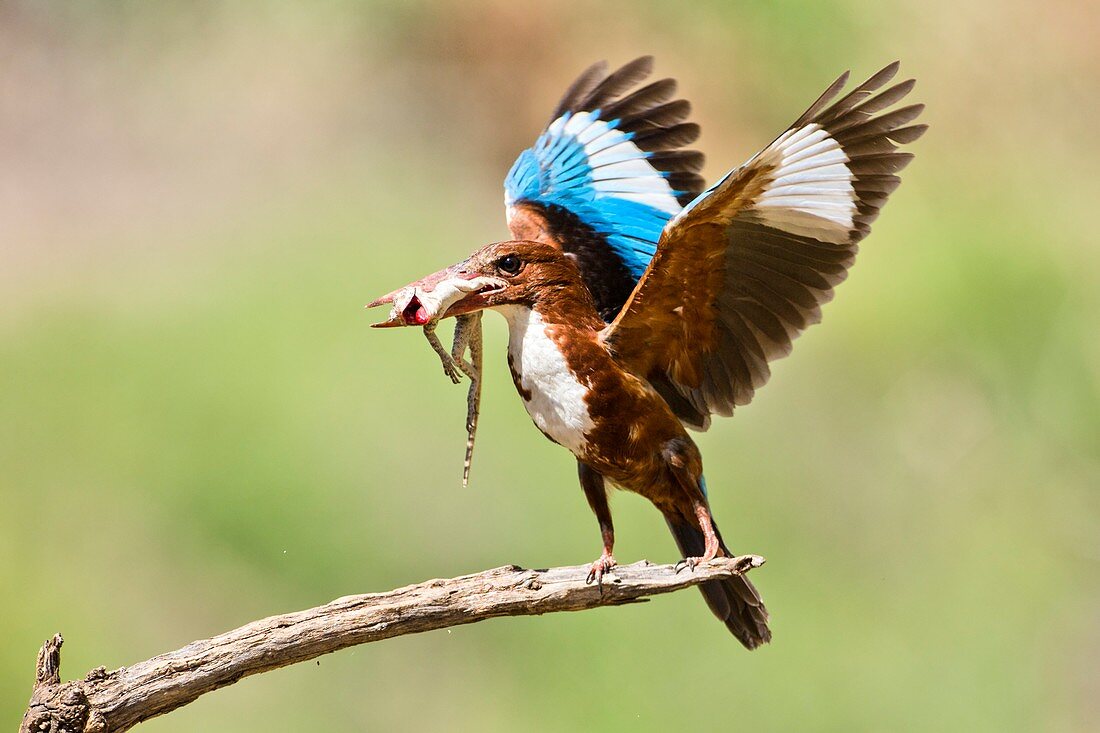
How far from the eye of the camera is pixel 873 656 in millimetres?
6516

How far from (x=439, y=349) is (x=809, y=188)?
1.01 metres

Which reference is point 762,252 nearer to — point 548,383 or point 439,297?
point 548,383

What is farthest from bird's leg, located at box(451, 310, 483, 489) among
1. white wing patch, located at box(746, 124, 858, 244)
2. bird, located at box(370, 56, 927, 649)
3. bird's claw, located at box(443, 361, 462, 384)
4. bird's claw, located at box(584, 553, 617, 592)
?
white wing patch, located at box(746, 124, 858, 244)

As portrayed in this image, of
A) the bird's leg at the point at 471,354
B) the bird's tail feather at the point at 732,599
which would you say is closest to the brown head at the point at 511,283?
the bird's leg at the point at 471,354

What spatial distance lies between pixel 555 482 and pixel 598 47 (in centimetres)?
347

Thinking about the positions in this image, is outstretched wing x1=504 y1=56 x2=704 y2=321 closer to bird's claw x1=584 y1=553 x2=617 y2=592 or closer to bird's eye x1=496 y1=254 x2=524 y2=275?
bird's eye x1=496 y1=254 x2=524 y2=275

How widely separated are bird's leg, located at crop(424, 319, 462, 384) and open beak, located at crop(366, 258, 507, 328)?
0.12 feet

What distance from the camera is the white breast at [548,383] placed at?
3498 millimetres

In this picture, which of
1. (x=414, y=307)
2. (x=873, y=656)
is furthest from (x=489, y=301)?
(x=873, y=656)

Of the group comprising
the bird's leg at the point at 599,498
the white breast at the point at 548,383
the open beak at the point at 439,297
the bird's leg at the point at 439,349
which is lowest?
the bird's leg at the point at 599,498

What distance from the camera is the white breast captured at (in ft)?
11.5

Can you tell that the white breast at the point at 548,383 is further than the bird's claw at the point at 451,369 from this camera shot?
No

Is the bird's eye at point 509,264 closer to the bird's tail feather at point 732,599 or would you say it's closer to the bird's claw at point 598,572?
the bird's claw at point 598,572

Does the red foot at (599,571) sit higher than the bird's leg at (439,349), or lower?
lower
